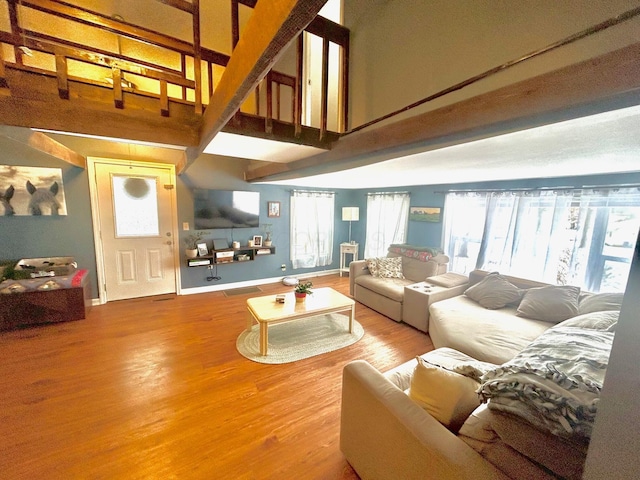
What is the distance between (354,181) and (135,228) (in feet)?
11.2

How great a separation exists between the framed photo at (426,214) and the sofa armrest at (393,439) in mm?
3278

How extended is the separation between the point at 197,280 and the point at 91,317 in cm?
137

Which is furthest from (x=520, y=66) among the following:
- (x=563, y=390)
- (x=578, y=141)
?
(x=563, y=390)

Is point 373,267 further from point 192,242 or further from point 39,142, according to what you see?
point 39,142

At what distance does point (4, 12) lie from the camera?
2.43m

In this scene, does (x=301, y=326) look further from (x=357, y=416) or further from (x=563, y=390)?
(x=563, y=390)

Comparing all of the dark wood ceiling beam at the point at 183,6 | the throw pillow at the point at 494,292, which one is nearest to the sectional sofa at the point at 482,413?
the throw pillow at the point at 494,292

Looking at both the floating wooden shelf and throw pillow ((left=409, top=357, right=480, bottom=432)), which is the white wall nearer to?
throw pillow ((left=409, top=357, right=480, bottom=432))

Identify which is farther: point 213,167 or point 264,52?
point 213,167

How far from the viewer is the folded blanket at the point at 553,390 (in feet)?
2.42

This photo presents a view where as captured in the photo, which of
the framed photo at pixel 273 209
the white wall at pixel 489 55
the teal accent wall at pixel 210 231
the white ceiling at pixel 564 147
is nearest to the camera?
the white wall at pixel 489 55

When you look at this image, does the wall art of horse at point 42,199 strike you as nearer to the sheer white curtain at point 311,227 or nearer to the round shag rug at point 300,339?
the round shag rug at point 300,339

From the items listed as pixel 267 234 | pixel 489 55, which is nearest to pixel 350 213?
pixel 267 234

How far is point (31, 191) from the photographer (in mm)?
3088
